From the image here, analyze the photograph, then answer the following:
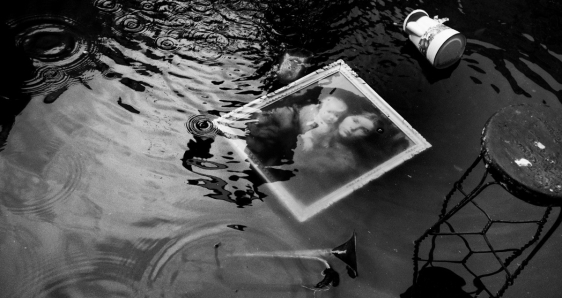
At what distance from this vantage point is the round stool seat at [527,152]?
78.6 inches

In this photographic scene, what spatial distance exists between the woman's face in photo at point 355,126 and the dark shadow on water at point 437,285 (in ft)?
3.98

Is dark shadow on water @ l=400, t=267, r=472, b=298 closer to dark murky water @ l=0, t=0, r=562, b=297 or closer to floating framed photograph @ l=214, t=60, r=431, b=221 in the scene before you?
dark murky water @ l=0, t=0, r=562, b=297

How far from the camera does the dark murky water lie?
9.39ft

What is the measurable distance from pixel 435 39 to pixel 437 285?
6.89ft

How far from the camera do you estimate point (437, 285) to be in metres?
2.84

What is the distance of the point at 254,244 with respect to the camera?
2.97 meters

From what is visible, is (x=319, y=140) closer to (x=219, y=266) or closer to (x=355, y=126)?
(x=355, y=126)

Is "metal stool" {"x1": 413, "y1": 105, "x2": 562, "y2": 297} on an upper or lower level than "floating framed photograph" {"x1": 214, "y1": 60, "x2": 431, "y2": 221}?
lower

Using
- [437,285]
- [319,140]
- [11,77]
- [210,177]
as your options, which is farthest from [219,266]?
[11,77]

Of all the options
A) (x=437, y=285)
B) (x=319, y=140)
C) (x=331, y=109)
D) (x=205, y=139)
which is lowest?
(x=437, y=285)

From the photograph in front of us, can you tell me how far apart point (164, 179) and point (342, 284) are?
1.54m

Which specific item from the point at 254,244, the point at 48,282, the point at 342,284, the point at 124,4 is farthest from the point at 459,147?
the point at 124,4

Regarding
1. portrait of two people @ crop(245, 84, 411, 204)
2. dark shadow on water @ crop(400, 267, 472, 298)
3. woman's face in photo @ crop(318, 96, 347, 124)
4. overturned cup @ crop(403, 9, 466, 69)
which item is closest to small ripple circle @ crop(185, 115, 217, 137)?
portrait of two people @ crop(245, 84, 411, 204)

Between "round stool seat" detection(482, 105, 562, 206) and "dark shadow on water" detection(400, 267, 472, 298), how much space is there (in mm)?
1017
